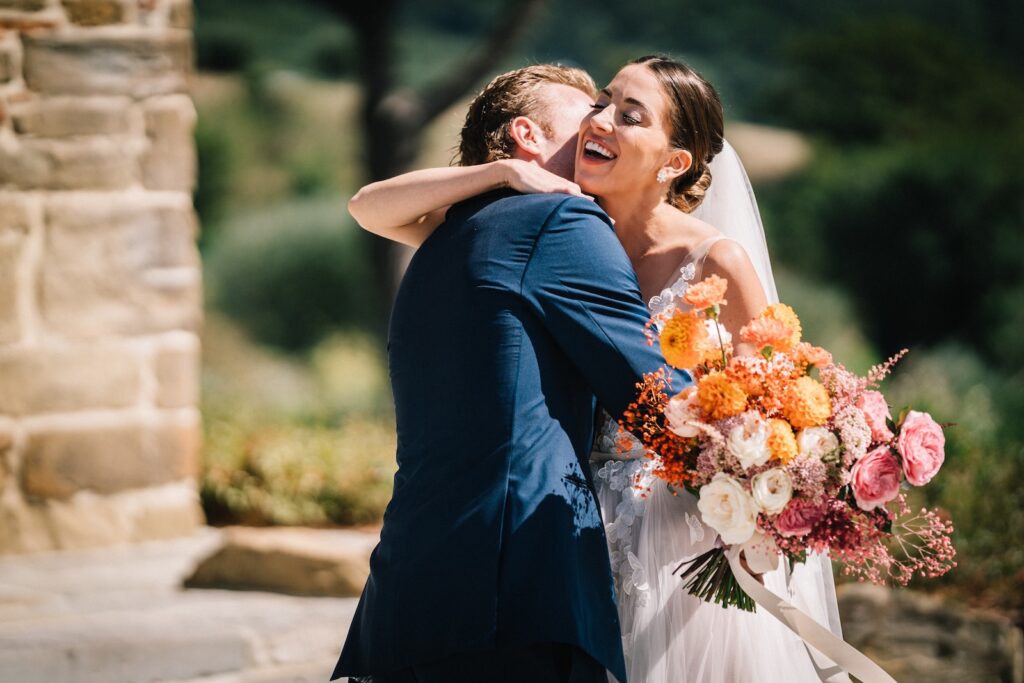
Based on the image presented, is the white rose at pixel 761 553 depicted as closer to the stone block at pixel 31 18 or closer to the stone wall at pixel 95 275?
the stone wall at pixel 95 275

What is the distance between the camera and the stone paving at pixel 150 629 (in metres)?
4.14

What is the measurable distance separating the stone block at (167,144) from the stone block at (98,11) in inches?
16.2

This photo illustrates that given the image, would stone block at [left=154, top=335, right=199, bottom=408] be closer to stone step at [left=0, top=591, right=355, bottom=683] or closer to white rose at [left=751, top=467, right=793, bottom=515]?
stone step at [left=0, top=591, right=355, bottom=683]

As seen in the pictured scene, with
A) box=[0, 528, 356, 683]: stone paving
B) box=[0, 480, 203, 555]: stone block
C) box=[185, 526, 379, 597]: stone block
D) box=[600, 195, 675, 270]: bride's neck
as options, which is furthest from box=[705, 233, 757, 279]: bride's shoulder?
Result: box=[0, 480, 203, 555]: stone block

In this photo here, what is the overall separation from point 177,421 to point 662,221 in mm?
3507

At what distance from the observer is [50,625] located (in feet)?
14.3

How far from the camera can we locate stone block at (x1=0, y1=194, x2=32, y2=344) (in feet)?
17.5

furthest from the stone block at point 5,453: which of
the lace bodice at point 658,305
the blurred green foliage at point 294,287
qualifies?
the blurred green foliage at point 294,287

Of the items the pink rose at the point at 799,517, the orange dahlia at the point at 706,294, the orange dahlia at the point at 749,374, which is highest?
the orange dahlia at the point at 706,294

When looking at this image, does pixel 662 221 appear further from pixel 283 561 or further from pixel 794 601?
pixel 283 561

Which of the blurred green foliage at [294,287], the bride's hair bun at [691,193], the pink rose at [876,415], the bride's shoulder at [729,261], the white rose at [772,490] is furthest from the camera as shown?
the blurred green foliage at [294,287]

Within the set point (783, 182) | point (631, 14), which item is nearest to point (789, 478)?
point (783, 182)

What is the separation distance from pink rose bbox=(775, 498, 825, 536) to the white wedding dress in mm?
354

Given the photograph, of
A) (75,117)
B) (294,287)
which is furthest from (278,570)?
(294,287)
